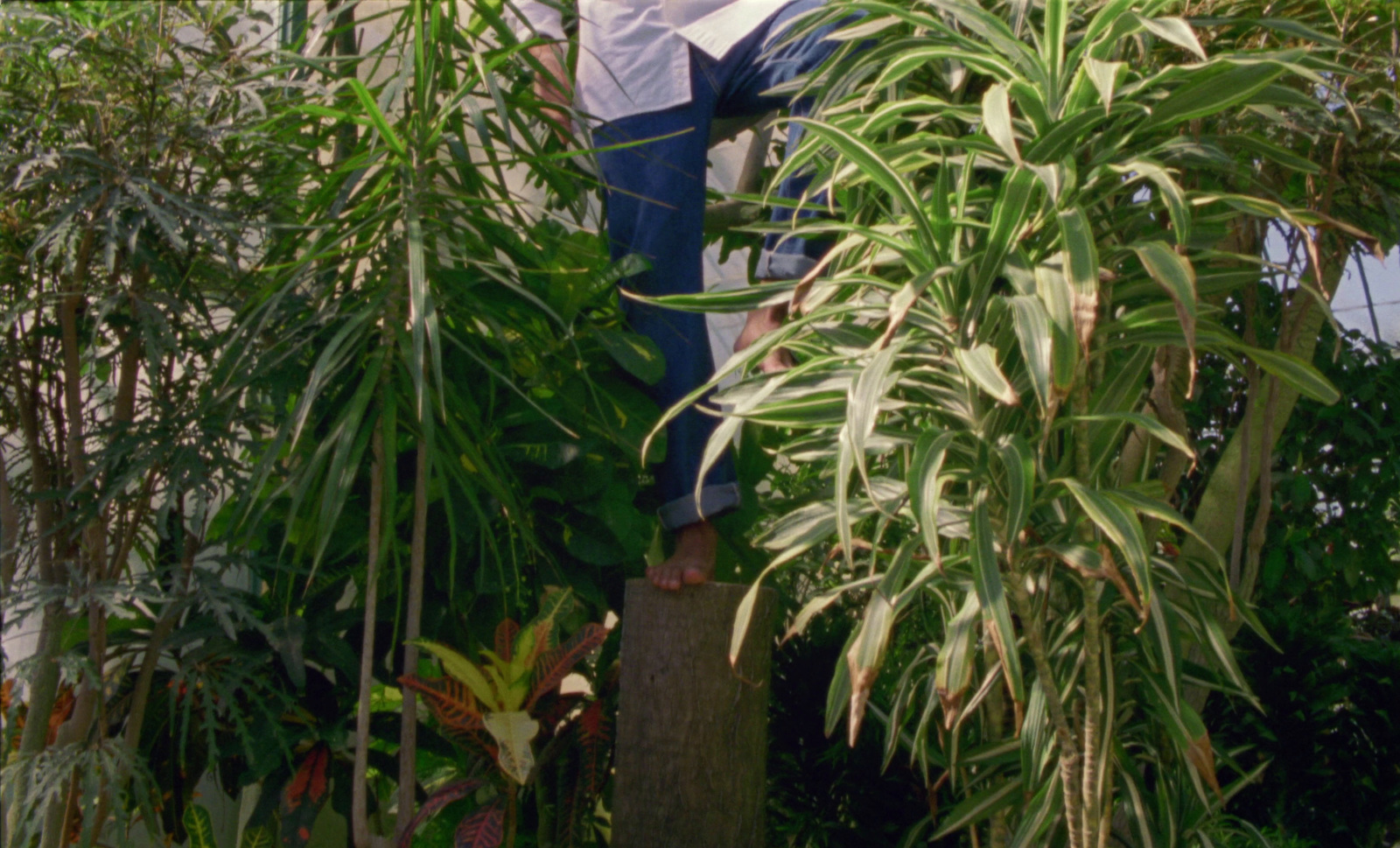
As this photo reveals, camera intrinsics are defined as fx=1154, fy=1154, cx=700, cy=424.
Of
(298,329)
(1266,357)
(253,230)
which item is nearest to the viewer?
(1266,357)

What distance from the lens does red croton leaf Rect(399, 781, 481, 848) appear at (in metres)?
1.87

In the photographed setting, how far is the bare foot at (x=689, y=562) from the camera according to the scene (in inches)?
73.3

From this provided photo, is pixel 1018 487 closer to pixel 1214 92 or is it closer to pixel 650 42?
pixel 1214 92

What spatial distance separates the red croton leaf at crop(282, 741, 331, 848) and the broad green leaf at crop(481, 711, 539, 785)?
0.38 metres

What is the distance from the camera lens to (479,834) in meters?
1.86

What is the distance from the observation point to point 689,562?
1.91 m

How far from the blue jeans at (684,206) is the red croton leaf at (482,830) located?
0.60 metres

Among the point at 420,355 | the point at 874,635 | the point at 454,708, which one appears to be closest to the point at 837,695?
the point at 874,635

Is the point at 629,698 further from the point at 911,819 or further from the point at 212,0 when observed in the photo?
the point at 212,0

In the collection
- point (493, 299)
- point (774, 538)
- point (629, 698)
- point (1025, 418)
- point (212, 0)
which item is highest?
point (212, 0)

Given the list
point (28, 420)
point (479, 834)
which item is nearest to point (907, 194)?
point (479, 834)

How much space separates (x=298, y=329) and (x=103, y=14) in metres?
0.65

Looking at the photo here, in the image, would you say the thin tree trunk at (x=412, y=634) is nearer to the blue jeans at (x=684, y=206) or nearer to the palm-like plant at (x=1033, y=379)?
the blue jeans at (x=684, y=206)

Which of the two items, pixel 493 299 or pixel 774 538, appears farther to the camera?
pixel 493 299
